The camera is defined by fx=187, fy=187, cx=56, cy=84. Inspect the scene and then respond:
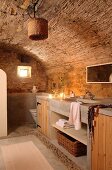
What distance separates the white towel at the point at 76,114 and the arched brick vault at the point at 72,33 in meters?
0.88

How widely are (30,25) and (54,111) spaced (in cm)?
218

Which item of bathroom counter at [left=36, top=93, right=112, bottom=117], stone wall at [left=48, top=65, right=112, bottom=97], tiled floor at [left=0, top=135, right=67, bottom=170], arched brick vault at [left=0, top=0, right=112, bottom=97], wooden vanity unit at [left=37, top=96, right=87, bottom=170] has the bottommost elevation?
tiled floor at [left=0, top=135, right=67, bottom=170]

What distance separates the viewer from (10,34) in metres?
4.14

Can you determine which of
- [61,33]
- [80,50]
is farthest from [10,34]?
[80,50]

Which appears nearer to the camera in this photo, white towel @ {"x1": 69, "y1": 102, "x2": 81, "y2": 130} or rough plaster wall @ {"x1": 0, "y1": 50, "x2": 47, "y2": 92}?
white towel @ {"x1": 69, "y1": 102, "x2": 81, "y2": 130}

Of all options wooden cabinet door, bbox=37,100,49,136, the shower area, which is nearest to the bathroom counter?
wooden cabinet door, bbox=37,100,49,136

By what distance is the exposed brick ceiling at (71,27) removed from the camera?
2.62 metres

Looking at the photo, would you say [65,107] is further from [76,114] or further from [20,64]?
[20,64]

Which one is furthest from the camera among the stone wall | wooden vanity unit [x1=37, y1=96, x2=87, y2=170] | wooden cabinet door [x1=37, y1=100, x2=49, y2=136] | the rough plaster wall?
the rough plaster wall

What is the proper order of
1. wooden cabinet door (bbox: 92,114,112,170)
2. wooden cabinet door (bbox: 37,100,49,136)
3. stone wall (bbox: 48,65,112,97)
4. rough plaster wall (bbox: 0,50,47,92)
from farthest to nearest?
rough plaster wall (bbox: 0,50,47,92) → wooden cabinet door (bbox: 37,100,49,136) → stone wall (bbox: 48,65,112,97) → wooden cabinet door (bbox: 92,114,112,170)

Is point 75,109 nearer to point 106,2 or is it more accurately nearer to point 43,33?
point 43,33

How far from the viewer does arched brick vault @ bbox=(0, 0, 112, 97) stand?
2.65 m

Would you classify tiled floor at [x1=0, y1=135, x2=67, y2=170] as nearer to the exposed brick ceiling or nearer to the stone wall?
A: the stone wall

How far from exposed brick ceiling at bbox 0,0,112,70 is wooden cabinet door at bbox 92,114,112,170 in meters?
1.39
